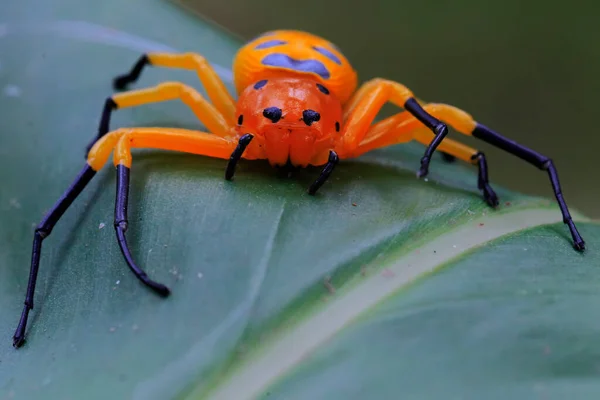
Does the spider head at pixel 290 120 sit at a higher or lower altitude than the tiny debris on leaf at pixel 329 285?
higher

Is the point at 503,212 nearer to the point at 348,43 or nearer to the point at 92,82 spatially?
the point at 92,82

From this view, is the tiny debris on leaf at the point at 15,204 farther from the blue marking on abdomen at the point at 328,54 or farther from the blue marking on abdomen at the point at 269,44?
the blue marking on abdomen at the point at 328,54

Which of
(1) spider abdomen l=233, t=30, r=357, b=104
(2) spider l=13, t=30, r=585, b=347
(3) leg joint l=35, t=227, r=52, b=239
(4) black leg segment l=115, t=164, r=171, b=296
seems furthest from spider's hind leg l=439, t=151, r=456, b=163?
(3) leg joint l=35, t=227, r=52, b=239

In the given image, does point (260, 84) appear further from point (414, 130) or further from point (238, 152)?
point (414, 130)

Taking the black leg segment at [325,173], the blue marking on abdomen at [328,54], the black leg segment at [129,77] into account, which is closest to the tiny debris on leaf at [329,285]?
the black leg segment at [325,173]

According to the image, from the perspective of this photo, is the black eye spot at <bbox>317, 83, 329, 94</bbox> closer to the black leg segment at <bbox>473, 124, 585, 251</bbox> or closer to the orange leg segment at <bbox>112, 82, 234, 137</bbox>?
the orange leg segment at <bbox>112, 82, 234, 137</bbox>

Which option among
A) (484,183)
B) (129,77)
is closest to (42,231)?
(129,77)

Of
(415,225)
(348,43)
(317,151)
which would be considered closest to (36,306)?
(317,151)
